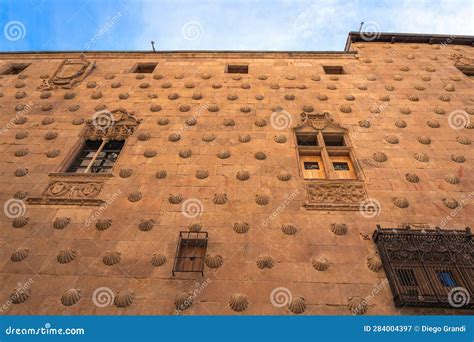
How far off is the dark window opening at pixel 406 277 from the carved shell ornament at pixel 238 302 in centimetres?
285

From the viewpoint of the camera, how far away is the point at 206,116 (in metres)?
11.1

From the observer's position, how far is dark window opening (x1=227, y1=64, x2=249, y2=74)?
14398 millimetres

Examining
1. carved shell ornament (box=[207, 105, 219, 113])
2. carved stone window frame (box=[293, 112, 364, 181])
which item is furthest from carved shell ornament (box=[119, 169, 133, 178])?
carved stone window frame (box=[293, 112, 364, 181])

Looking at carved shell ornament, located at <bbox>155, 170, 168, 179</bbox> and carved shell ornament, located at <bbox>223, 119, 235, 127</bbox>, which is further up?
carved shell ornament, located at <bbox>223, 119, 235, 127</bbox>

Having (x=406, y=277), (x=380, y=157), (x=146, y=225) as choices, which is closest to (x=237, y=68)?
(x=380, y=157)

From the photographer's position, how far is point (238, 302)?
607 cm

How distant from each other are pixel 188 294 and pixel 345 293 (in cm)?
277

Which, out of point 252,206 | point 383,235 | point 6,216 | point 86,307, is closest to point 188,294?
point 86,307

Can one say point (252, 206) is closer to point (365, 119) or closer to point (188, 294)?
point (188, 294)

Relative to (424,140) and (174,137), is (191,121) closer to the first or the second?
(174,137)

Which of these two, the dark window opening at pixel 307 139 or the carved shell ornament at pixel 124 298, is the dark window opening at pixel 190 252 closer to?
the carved shell ornament at pixel 124 298

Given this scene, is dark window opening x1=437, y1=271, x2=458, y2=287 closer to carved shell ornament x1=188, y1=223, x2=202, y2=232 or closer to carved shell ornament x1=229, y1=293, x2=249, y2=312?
carved shell ornament x1=229, y1=293, x2=249, y2=312

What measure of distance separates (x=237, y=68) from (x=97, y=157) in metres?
7.19

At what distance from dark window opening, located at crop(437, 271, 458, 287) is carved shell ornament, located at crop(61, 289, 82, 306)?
21.5ft
